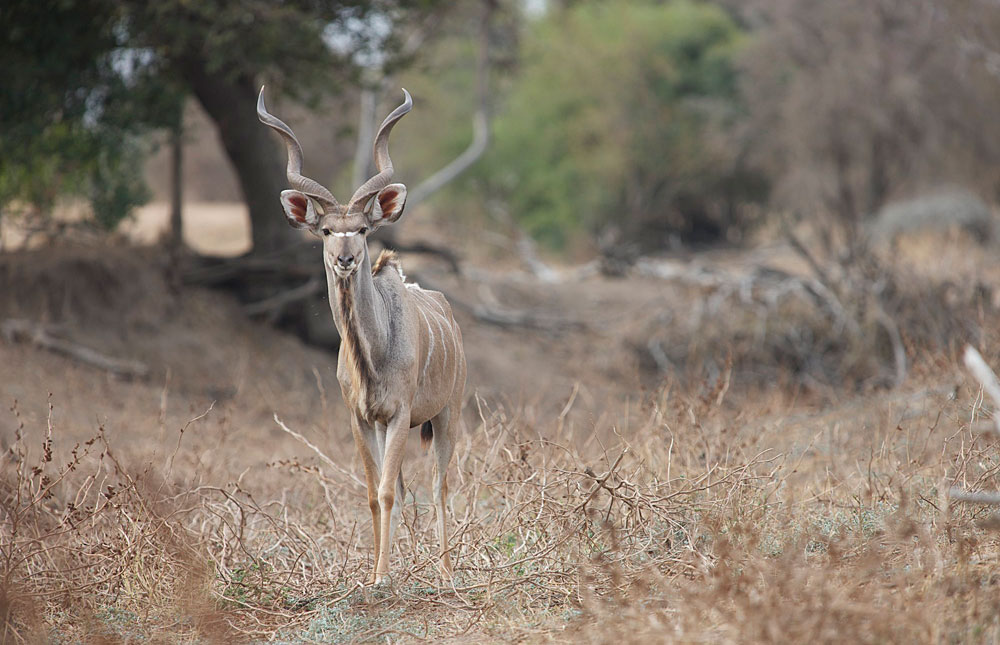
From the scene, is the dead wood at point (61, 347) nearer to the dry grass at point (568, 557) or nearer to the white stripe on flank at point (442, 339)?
the dry grass at point (568, 557)

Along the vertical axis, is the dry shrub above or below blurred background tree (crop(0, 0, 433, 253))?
below

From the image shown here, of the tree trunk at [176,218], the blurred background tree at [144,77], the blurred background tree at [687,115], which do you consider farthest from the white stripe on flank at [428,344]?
the blurred background tree at [687,115]

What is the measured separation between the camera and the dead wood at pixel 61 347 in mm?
9836

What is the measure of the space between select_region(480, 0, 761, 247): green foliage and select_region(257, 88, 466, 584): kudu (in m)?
19.1

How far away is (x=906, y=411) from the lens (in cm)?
747

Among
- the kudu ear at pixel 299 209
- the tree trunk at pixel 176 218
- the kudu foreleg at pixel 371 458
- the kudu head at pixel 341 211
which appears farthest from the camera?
the tree trunk at pixel 176 218

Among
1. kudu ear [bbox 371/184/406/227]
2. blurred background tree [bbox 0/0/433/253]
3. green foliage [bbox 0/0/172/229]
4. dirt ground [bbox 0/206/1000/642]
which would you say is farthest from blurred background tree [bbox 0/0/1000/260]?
kudu ear [bbox 371/184/406/227]

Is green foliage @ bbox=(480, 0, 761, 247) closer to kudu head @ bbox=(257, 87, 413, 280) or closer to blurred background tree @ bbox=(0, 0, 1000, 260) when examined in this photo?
blurred background tree @ bbox=(0, 0, 1000, 260)

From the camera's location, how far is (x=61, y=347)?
9.91 metres

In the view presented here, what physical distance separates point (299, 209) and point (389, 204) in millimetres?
388

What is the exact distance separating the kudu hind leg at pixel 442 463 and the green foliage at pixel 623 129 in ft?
62.0

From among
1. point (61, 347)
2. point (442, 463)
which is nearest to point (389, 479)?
point (442, 463)

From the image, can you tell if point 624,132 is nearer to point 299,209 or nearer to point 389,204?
point 389,204

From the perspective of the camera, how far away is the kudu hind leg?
500 cm
